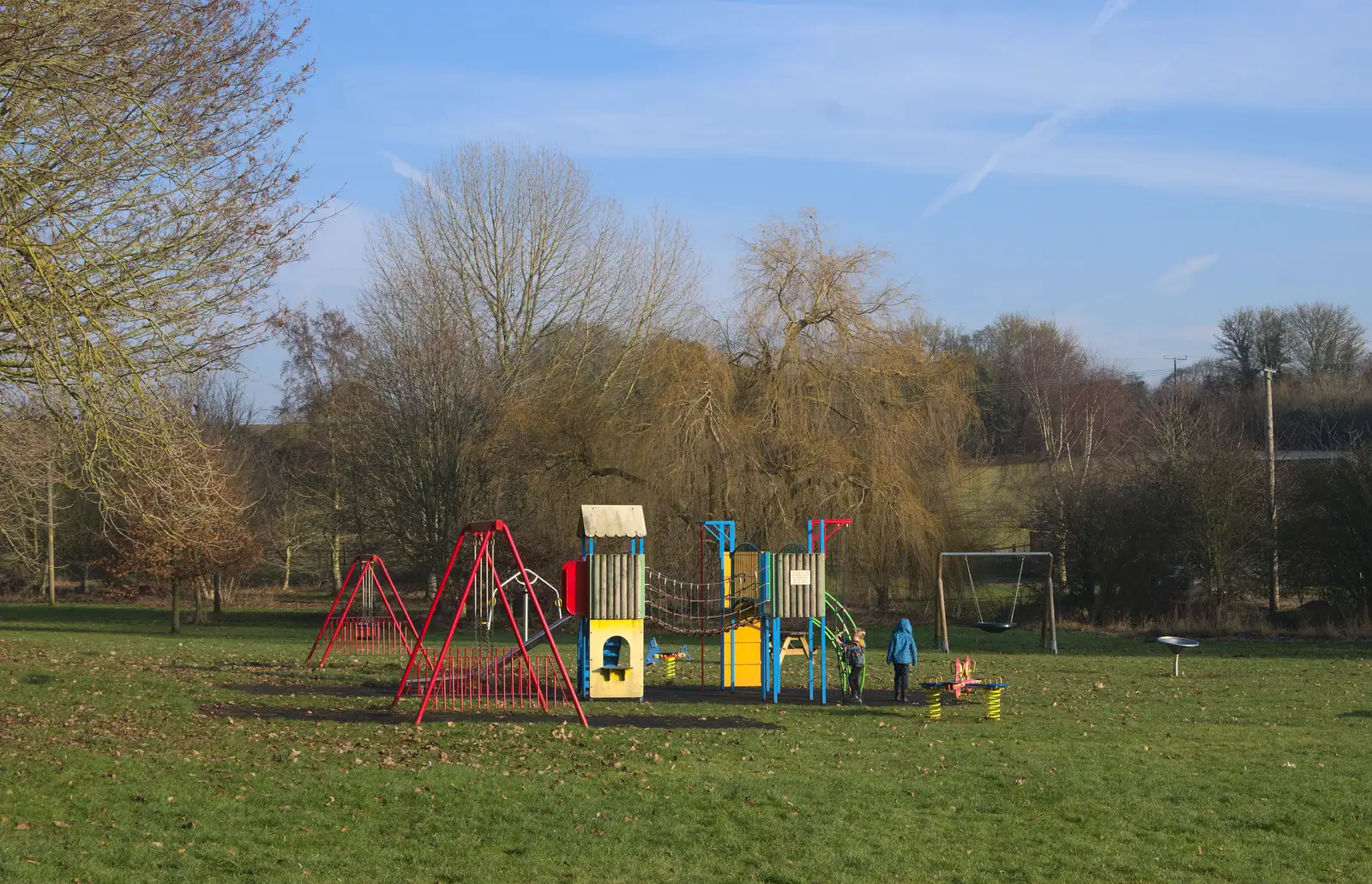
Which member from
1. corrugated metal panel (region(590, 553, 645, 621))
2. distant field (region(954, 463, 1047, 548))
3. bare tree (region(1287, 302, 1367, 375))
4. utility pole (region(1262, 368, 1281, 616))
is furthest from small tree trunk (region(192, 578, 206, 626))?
bare tree (region(1287, 302, 1367, 375))

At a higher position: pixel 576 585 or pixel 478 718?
pixel 576 585

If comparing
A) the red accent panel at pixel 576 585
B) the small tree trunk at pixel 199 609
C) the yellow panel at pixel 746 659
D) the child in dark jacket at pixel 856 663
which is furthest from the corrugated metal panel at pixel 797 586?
the small tree trunk at pixel 199 609

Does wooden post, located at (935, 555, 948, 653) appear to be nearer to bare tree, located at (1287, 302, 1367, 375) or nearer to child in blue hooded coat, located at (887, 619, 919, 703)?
child in blue hooded coat, located at (887, 619, 919, 703)

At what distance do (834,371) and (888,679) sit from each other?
10773 millimetres

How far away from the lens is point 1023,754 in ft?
38.1

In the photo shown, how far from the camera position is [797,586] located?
15914 millimetres

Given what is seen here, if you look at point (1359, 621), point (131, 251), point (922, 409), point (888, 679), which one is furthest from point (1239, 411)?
point (131, 251)

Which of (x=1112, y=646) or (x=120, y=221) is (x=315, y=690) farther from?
(x=1112, y=646)

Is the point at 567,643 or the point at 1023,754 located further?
the point at 567,643

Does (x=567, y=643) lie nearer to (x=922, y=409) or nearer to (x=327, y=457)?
(x=922, y=409)

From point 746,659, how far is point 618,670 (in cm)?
304

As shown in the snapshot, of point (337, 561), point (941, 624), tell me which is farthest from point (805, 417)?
point (337, 561)

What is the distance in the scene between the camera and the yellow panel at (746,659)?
18219 mm

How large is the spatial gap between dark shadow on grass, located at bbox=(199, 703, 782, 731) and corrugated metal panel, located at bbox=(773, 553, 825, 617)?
2.05 meters
